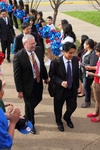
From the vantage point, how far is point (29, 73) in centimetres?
498

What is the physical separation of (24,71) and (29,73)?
93mm

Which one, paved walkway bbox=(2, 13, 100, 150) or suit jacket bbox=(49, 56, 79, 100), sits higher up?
suit jacket bbox=(49, 56, 79, 100)

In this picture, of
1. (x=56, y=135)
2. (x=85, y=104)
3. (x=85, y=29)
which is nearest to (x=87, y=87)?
(x=85, y=104)

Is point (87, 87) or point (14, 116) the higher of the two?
point (14, 116)

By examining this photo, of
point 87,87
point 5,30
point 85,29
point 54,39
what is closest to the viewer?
point 87,87

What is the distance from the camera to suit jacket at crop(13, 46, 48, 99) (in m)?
4.90

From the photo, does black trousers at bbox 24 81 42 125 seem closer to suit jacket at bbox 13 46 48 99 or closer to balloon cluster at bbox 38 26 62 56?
suit jacket at bbox 13 46 48 99

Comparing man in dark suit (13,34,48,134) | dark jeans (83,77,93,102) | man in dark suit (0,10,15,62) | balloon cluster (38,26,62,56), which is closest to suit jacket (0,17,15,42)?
man in dark suit (0,10,15,62)

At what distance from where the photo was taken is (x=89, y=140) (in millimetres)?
5082

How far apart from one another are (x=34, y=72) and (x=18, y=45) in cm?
183

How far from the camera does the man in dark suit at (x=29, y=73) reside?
4895 mm

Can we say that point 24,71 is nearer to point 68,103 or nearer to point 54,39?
point 68,103

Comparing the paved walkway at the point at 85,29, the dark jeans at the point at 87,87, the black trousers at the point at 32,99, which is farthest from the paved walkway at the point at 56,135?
the paved walkway at the point at 85,29

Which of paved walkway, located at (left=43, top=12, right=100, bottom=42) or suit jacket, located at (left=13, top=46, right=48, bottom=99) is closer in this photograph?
suit jacket, located at (left=13, top=46, right=48, bottom=99)
